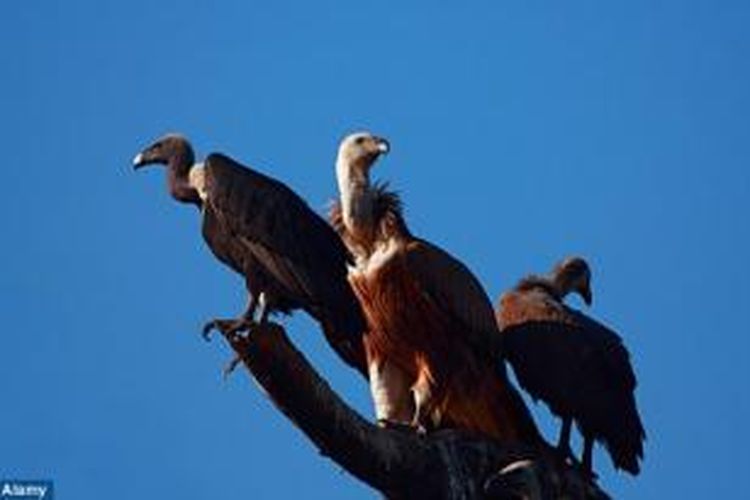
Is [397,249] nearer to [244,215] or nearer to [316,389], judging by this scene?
[244,215]

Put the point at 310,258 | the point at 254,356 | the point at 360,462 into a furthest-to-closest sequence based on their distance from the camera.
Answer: the point at 310,258
the point at 360,462
the point at 254,356

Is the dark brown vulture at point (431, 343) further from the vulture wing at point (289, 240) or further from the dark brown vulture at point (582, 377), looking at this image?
the vulture wing at point (289, 240)

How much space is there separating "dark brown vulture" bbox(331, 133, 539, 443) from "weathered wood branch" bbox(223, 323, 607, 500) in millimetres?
486

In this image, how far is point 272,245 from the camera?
1645 cm

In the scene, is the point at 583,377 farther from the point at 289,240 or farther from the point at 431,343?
the point at 289,240

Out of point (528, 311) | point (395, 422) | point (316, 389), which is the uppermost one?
point (528, 311)

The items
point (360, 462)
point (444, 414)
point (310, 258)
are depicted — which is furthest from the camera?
point (444, 414)

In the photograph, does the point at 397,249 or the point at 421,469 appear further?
the point at 397,249

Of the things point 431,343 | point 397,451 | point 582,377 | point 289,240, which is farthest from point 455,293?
point 397,451

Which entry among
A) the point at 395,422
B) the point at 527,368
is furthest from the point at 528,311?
the point at 395,422

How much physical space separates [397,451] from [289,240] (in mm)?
1726

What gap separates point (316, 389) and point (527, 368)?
372 centimetres

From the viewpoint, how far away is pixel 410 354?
1759cm

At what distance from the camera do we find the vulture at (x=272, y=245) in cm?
1616
